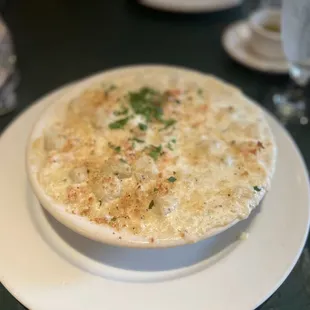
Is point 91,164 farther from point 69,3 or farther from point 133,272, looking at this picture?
point 69,3

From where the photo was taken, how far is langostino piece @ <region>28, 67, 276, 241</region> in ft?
2.93

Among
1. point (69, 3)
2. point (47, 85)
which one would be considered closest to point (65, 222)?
point (47, 85)

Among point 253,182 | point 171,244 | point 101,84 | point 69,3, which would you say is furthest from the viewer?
point 69,3

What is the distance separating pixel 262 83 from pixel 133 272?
33.2 inches

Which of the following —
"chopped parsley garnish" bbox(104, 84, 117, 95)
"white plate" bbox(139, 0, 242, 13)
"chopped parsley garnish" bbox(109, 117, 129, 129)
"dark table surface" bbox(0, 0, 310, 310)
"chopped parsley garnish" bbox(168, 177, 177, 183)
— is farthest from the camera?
"white plate" bbox(139, 0, 242, 13)

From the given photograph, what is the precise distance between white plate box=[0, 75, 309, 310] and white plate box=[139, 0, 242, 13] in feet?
2.97

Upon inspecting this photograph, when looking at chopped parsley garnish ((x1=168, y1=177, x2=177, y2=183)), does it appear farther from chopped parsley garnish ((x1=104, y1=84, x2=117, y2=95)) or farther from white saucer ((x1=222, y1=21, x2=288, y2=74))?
white saucer ((x1=222, y1=21, x2=288, y2=74))

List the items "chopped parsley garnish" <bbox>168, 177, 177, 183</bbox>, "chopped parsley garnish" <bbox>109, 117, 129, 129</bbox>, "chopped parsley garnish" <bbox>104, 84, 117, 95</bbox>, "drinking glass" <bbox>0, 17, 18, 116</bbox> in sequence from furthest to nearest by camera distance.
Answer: "drinking glass" <bbox>0, 17, 18, 116</bbox>
"chopped parsley garnish" <bbox>104, 84, 117, 95</bbox>
"chopped parsley garnish" <bbox>109, 117, 129, 129</bbox>
"chopped parsley garnish" <bbox>168, 177, 177, 183</bbox>

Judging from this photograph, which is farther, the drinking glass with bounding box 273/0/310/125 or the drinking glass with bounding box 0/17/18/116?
the drinking glass with bounding box 0/17/18/116

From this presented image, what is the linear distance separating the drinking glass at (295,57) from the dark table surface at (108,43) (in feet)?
0.14

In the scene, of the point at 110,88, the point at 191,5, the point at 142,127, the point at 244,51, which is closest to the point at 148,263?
the point at 142,127

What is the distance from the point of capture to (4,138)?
45.7 inches

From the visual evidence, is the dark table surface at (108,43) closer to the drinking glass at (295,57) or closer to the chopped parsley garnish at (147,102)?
the drinking glass at (295,57)

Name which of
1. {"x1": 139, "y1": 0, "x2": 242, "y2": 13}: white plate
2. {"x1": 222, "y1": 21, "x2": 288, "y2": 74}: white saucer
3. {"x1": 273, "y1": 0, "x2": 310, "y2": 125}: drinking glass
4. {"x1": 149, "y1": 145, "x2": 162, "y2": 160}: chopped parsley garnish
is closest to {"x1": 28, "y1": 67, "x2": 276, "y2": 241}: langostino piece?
{"x1": 149, "y1": 145, "x2": 162, "y2": 160}: chopped parsley garnish
